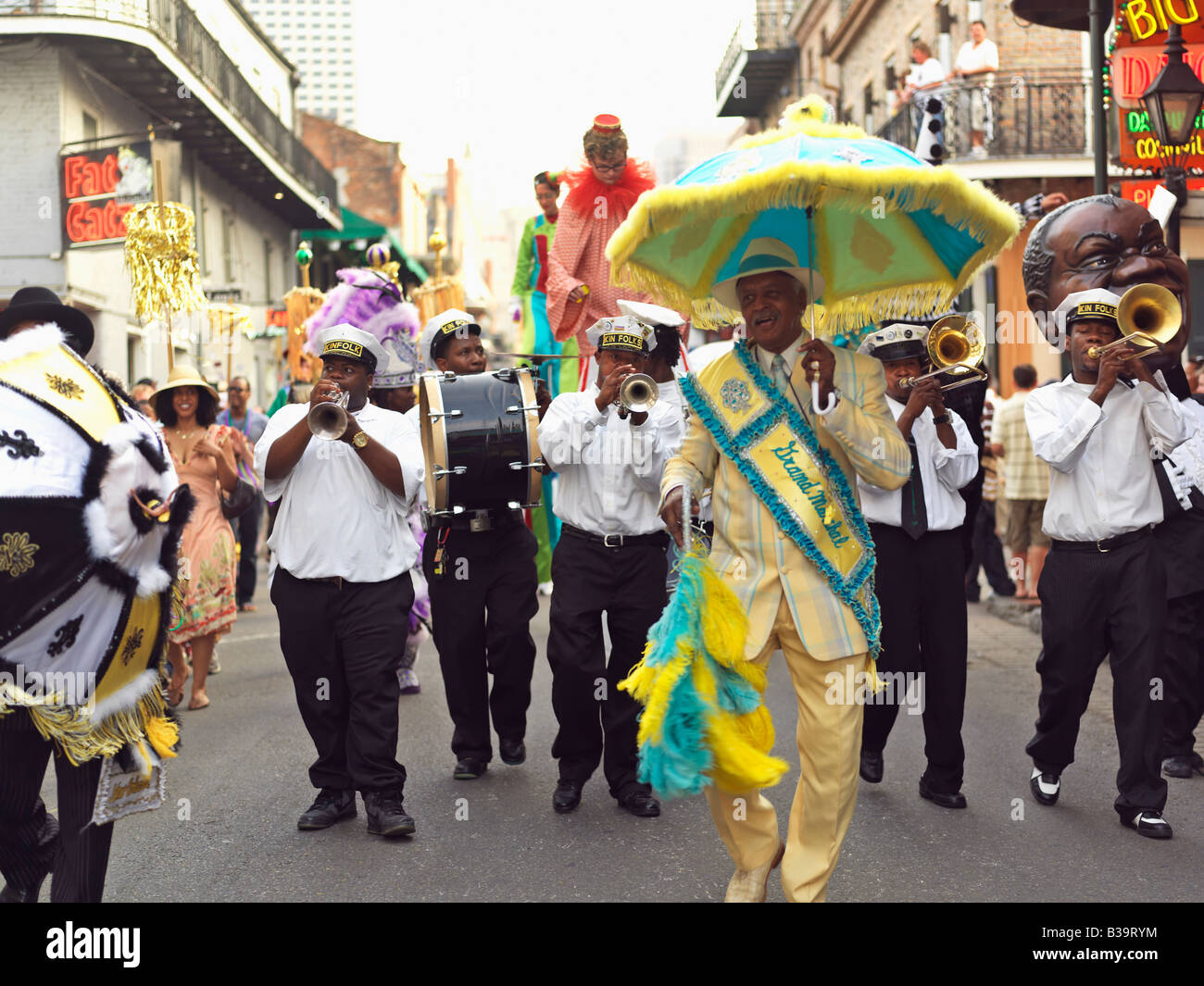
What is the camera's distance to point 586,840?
5.42 metres

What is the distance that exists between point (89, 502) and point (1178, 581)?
4926mm

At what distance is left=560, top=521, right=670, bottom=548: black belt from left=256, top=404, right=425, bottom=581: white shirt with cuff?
749mm

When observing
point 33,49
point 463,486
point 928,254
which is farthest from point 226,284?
point 928,254

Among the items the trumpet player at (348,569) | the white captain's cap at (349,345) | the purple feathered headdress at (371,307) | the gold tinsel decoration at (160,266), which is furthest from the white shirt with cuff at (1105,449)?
the gold tinsel decoration at (160,266)

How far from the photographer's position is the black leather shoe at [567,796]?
5.82 meters

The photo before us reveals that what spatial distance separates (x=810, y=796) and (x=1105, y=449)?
2.27 m

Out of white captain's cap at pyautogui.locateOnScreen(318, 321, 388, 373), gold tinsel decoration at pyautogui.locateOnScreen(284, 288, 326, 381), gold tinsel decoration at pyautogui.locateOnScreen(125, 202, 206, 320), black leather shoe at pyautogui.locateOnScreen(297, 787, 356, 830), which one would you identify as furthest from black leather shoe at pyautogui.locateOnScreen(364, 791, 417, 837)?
gold tinsel decoration at pyautogui.locateOnScreen(284, 288, 326, 381)

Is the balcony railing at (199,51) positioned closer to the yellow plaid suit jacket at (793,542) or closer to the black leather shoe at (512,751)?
the black leather shoe at (512,751)

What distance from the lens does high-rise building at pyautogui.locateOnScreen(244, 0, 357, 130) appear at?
474ft

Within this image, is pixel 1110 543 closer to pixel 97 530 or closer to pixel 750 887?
pixel 750 887

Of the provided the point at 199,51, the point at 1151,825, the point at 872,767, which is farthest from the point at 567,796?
the point at 199,51

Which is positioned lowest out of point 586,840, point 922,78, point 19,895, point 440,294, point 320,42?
point 586,840

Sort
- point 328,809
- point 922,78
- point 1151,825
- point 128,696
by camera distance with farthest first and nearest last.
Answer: point 922,78 → point 328,809 → point 1151,825 → point 128,696

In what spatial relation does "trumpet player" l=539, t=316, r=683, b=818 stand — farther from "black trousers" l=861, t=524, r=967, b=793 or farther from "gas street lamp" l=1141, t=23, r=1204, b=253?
"gas street lamp" l=1141, t=23, r=1204, b=253
